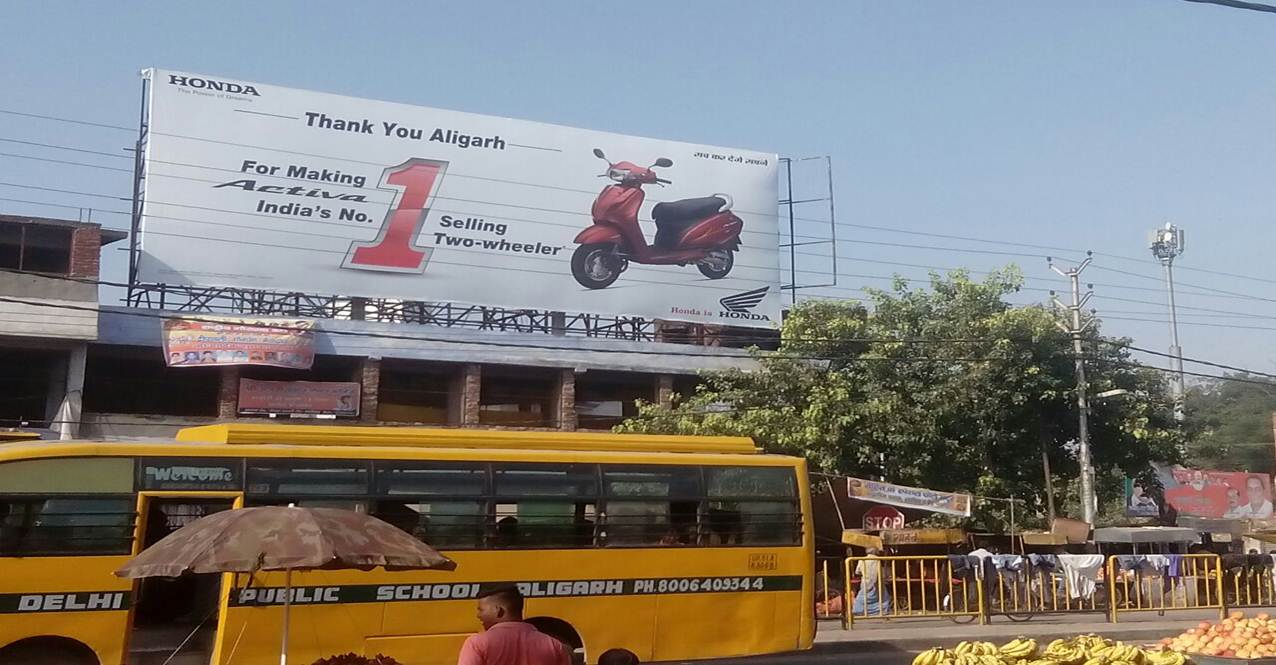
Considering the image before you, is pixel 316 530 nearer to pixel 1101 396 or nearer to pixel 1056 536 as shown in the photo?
pixel 1056 536

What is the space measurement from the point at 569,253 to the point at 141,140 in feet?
32.9

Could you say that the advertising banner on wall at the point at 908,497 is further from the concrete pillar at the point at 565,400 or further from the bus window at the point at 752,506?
the concrete pillar at the point at 565,400

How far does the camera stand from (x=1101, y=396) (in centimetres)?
2747

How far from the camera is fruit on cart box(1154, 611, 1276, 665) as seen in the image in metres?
9.09

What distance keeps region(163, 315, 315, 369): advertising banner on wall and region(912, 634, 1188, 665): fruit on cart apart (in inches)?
793

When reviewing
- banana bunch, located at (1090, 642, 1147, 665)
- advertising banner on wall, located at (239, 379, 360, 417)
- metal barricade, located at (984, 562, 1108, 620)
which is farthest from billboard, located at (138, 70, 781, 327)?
banana bunch, located at (1090, 642, 1147, 665)

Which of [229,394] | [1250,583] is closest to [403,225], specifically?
[229,394]

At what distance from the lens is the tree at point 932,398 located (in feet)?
83.4

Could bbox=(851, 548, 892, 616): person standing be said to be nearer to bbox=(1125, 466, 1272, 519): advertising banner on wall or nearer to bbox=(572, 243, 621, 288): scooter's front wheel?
bbox=(572, 243, 621, 288): scooter's front wheel

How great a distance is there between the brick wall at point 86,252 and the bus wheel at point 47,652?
16.0 m

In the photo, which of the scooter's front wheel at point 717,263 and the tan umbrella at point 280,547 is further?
the scooter's front wheel at point 717,263

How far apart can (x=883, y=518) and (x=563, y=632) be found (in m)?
18.8

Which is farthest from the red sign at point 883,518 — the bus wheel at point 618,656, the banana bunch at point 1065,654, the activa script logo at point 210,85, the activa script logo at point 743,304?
the banana bunch at point 1065,654

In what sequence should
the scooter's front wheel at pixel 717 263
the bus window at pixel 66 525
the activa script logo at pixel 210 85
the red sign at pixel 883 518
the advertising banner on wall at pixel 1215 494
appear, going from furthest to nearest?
1. the advertising banner on wall at pixel 1215 494
2. the scooter's front wheel at pixel 717 263
3. the red sign at pixel 883 518
4. the activa script logo at pixel 210 85
5. the bus window at pixel 66 525
